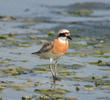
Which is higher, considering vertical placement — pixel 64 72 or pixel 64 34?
pixel 64 34

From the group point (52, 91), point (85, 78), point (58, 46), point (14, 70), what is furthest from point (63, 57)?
point (52, 91)

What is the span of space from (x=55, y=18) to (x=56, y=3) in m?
3.78

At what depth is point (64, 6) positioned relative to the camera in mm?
22281

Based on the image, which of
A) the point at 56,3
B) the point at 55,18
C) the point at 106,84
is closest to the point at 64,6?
the point at 56,3

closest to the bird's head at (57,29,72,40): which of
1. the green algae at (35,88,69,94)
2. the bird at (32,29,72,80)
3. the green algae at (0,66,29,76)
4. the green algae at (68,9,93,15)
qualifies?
the bird at (32,29,72,80)

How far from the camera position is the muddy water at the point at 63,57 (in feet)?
29.4

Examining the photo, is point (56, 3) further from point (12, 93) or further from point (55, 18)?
point (12, 93)

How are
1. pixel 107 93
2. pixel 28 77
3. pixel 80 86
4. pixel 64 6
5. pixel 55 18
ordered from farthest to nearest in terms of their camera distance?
pixel 64 6 < pixel 55 18 < pixel 28 77 < pixel 80 86 < pixel 107 93

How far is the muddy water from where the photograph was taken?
897 cm

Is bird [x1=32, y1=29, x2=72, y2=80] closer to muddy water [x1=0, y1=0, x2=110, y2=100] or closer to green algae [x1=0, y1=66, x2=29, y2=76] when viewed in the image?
muddy water [x1=0, y1=0, x2=110, y2=100]

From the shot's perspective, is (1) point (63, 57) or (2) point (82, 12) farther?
(2) point (82, 12)

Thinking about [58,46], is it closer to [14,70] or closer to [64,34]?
[64,34]

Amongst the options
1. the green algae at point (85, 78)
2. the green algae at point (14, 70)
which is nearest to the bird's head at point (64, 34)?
the green algae at point (85, 78)

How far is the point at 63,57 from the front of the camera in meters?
12.1
